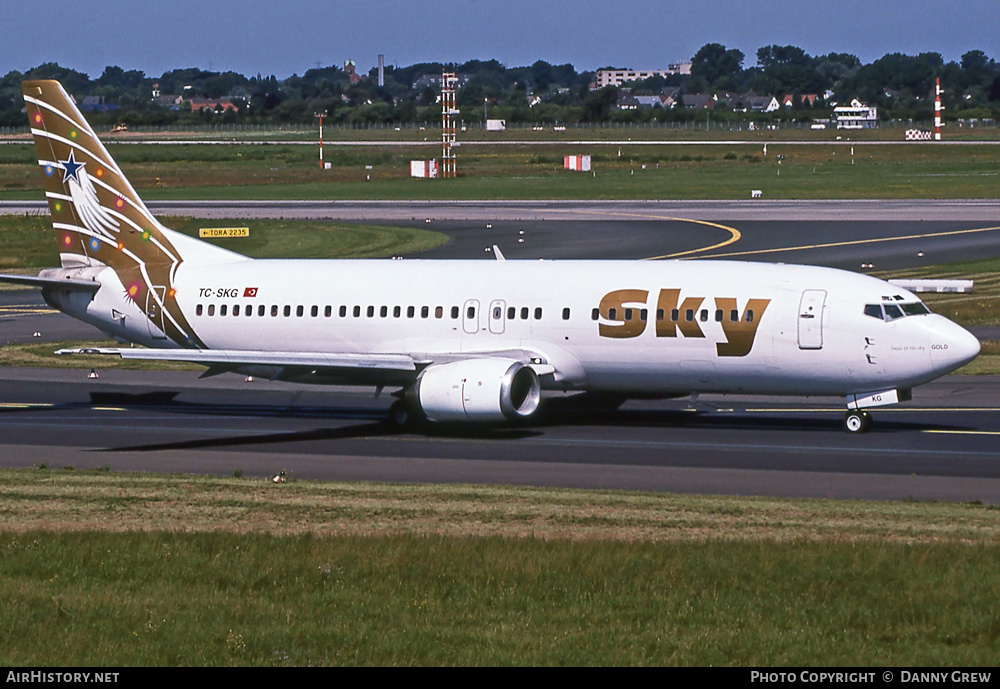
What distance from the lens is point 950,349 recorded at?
110 ft

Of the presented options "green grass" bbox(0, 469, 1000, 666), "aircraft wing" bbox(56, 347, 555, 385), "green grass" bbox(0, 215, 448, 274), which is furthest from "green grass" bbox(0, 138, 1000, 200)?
"green grass" bbox(0, 469, 1000, 666)

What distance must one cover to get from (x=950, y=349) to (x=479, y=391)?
1098 cm

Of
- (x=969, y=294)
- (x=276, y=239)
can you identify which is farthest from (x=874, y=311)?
(x=276, y=239)

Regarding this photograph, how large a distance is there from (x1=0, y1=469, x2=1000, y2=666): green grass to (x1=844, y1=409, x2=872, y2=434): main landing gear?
8821 mm

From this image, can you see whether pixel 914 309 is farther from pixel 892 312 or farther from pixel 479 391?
pixel 479 391

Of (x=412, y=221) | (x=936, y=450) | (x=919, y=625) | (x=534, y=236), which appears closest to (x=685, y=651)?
(x=919, y=625)

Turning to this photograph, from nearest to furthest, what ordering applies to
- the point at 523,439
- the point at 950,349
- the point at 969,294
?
the point at 950,349 → the point at 523,439 → the point at 969,294

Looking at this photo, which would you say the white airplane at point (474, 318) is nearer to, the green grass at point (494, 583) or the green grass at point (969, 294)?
the green grass at point (494, 583)

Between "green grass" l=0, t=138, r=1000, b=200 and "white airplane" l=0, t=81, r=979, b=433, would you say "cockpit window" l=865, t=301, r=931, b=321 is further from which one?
"green grass" l=0, t=138, r=1000, b=200

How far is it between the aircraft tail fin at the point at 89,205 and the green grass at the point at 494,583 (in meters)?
15.9

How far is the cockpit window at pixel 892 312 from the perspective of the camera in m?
34.2

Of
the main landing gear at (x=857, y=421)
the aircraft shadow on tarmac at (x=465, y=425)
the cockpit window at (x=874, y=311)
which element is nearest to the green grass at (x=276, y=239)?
the aircraft shadow on tarmac at (x=465, y=425)

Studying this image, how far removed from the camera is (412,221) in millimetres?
94188

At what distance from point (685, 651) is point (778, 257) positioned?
58979mm
